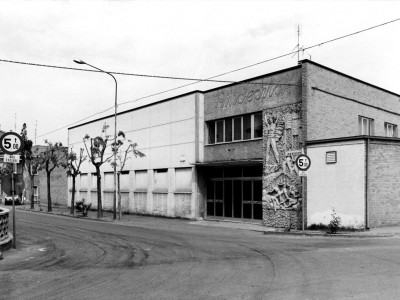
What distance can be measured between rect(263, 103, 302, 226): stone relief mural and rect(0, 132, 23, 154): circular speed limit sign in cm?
1251

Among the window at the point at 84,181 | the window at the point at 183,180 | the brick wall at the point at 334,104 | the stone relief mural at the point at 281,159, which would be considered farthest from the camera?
the window at the point at 84,181

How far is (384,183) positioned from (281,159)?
192 inches

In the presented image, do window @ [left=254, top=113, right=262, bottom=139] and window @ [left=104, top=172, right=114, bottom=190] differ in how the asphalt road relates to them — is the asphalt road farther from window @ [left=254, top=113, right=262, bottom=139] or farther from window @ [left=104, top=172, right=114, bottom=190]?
window @ [left=104, top=172, right=114, bottom=190]

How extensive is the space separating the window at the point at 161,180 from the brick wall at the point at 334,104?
12.3 metres

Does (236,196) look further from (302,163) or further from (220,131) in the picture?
(302,163)

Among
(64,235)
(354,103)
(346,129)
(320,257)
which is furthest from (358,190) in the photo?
(64,235)

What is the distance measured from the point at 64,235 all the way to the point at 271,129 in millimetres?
11147

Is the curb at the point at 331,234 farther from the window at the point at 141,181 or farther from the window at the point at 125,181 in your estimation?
the window at the point at 125,181

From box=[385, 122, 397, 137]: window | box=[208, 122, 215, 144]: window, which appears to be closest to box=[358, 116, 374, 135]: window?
box=[385, 122, 397, 137]: window

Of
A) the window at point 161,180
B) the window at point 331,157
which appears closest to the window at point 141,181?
the window at point 161,180

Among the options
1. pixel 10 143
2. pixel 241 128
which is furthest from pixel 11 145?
pixel 241 128

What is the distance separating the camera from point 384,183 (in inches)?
730

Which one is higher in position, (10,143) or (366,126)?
(366,126)

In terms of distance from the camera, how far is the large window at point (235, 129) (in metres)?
23.3
